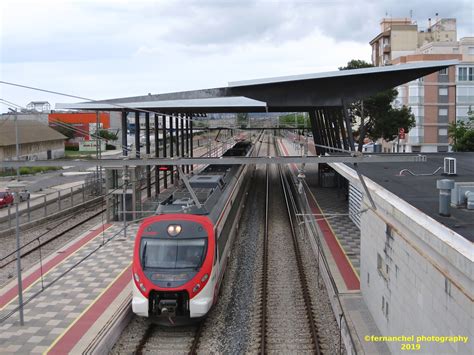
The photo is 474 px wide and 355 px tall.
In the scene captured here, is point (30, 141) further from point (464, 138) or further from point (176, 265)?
point (176, 265)

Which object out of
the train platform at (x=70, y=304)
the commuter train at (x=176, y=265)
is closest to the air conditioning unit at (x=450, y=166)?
the commuter train at (x=176, y=265)

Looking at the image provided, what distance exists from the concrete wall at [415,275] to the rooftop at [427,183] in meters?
0.42

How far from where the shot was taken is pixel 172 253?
37.7 ft

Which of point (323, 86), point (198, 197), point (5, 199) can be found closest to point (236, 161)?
point (198, 197)

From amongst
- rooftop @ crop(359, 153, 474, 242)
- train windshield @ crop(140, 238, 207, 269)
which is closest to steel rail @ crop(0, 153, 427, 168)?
rooftop @ crop(359, 153, 474, 242)

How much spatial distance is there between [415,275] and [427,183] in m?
5.59

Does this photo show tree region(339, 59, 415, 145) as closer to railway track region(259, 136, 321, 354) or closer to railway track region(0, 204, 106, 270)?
railway track region(259, 136, 321, 354)

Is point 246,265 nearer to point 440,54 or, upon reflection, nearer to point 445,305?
point 445,305

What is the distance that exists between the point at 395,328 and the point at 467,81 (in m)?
43.2

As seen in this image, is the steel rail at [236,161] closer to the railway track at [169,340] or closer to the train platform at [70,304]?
the train platform at [70,304]

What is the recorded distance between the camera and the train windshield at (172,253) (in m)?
11.4

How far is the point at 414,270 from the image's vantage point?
8711mm

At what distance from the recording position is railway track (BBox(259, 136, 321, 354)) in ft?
35.7


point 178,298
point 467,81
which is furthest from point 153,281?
point 467,81
